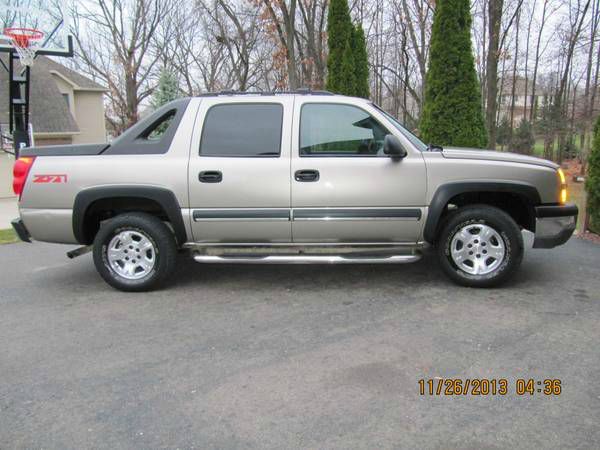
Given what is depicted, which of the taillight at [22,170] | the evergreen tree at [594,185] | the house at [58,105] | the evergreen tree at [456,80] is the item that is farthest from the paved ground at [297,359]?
the house at [58,105]

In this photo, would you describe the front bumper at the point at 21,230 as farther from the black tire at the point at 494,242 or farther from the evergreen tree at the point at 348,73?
the evergreen tree at the point at 348,73

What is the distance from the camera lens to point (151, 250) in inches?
188

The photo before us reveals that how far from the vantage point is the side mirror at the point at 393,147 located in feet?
14.3

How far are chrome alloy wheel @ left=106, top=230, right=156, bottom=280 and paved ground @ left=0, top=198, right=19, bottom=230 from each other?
591 cm

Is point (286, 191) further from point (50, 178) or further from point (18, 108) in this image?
point (18, 108)

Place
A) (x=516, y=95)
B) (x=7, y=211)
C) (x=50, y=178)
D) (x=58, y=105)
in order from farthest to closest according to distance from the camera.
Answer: (x=516, y=95) < (x=58, y=105) < (x=7, y=211) < (x=50, y=178)

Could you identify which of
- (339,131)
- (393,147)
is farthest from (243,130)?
(393,147)

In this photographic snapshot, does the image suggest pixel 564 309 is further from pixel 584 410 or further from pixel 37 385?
pixel 37 385

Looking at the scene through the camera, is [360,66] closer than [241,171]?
No

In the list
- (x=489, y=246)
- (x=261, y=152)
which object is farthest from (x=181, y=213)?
(x=489, y=246)

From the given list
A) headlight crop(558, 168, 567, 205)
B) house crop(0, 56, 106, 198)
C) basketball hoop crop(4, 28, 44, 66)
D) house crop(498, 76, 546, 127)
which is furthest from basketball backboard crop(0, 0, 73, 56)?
house crop(498, 76, 546, 127)

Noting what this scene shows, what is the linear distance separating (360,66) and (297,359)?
1297 cm

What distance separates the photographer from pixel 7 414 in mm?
2676

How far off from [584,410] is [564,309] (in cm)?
171
